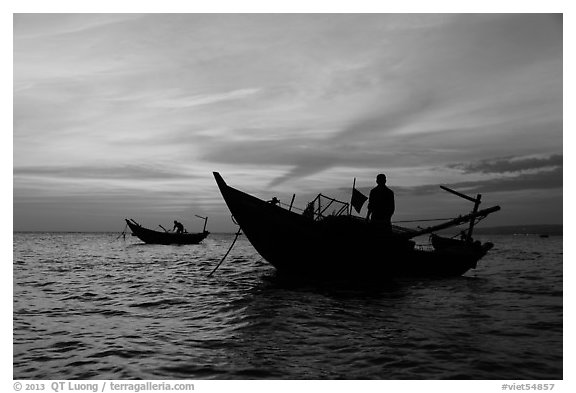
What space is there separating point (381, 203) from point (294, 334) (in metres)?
7.91

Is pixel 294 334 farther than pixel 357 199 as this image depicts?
No

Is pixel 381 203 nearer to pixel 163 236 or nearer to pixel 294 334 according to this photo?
pixel 294 334

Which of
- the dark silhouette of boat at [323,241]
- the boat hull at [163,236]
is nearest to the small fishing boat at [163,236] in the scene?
the boat hull at [163,236]

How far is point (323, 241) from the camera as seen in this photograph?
15.1m

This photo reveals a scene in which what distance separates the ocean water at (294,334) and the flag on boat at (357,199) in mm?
3162

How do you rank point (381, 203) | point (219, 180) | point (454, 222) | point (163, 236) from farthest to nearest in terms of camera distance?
point (163, 236)
point (454, 222)
point (219, 180)
point (381, 203)

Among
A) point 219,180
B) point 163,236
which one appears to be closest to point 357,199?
point 219,180

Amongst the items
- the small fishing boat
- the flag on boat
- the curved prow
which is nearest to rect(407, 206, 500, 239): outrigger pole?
the flag on boat

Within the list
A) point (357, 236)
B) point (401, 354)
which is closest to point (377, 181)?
point (357, 236)

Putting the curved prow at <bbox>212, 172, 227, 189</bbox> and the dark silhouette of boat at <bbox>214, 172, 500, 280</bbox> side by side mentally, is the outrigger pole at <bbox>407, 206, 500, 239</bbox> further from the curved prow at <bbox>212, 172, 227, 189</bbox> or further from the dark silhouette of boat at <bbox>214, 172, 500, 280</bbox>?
the curved prow at <bbox>212, 172, 227, 189</bbox>

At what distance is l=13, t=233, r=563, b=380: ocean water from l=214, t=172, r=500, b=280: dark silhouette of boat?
1.57 metres

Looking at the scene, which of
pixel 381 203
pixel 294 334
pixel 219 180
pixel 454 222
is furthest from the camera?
pixel 454 222

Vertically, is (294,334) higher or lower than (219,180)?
lower
